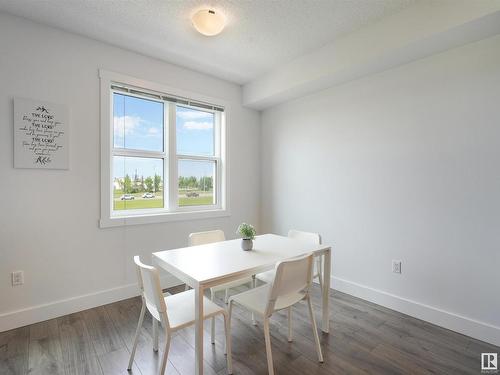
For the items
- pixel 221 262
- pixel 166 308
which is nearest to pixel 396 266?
pixel 221 262

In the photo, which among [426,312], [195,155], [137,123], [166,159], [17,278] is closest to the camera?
[17,278]

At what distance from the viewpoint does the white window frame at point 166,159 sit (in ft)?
8.52

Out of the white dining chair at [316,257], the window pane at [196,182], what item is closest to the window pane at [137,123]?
the window pane at [196,182]

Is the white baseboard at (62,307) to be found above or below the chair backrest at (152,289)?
below

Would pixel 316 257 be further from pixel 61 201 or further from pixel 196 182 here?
pixel 61 201

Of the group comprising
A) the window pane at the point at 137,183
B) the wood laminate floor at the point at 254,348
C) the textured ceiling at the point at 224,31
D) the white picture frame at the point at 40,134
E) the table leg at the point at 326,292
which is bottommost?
the wood laminate floor at the point at 254,348

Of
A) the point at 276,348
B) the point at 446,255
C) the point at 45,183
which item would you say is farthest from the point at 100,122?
the point at 446,255

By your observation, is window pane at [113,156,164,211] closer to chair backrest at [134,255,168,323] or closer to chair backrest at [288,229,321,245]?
chair backrest at [134,255,168,323]

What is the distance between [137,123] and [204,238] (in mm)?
1550

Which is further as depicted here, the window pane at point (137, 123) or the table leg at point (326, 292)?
the window pane at point (137, 123)

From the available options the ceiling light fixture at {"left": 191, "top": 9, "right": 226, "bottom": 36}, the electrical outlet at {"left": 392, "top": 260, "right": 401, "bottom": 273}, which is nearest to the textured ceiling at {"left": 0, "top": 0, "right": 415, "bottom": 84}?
the ceiling light fixture at {"left": 191, "top": 9, "right": 226, "bottom": 36}

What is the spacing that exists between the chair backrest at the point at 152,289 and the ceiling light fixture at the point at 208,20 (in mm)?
1875

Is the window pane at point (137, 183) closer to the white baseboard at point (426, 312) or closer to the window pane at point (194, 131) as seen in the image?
the window pane at point (194, 131)

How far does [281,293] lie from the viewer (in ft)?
5.21
